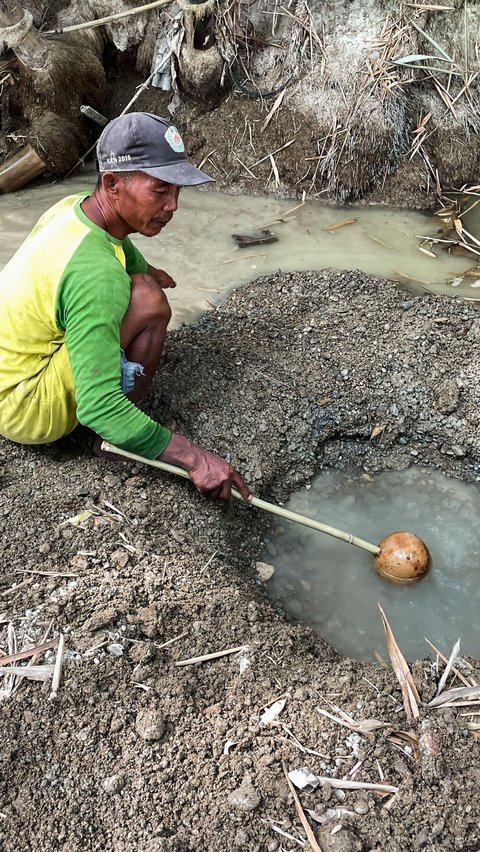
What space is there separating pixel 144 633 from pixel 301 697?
0.57 m

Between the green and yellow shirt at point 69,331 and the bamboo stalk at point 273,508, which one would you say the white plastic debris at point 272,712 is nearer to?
the bamboo stalk at point 273,508

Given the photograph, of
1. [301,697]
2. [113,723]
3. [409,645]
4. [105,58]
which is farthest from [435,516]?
[105,58]

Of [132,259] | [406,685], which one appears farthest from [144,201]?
[406,685]

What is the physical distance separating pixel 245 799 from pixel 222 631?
1.98ft

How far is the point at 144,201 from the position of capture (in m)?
2.54

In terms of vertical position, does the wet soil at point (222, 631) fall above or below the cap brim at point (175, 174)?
below

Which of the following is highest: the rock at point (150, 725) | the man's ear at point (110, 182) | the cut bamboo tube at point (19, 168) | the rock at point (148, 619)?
the man's ear at point (110, 182)

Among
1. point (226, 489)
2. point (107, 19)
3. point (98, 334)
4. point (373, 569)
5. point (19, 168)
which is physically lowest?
point (373, 569)

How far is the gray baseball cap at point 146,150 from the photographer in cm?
242

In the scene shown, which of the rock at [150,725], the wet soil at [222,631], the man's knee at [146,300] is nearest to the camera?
the wet soil at [222,631]

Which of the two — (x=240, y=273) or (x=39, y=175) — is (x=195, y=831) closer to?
(x=240, y=273)

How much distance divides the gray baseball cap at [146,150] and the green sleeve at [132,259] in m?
0.59

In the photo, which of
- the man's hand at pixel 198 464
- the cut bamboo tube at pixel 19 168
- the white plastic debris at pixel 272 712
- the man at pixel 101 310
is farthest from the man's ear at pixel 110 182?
the cut bamboo tube at pixel 19 168

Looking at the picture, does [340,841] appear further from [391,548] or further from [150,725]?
[391,548]
